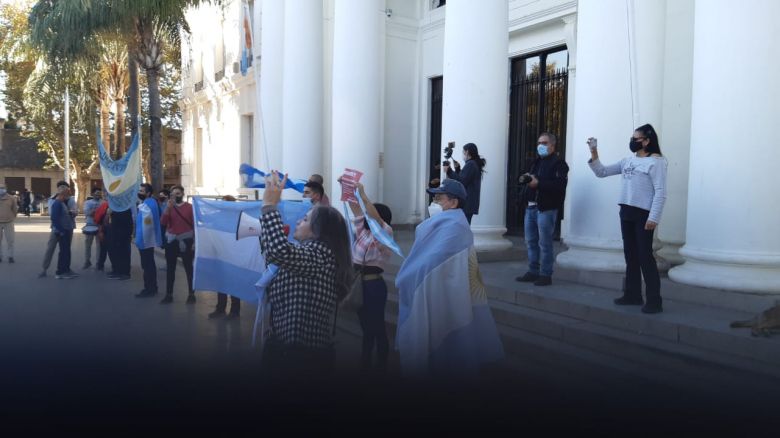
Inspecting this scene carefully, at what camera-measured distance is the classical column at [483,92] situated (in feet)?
28.7

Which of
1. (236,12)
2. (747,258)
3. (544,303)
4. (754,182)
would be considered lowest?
(544,303)

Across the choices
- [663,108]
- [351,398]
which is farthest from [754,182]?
[351,398]

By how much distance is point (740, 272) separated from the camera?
582cm

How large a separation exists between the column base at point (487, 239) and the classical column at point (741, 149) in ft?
10.7

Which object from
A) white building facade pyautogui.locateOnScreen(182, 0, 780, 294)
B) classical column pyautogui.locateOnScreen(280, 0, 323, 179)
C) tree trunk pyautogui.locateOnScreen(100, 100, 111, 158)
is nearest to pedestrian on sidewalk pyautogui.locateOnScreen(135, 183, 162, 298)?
white building facade pyautogui.locateOnScreen(182, 0, 780, 294)

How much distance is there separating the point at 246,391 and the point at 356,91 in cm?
856

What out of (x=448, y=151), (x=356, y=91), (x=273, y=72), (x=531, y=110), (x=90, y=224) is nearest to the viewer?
(x=448, y=151)

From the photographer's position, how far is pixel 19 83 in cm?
3553

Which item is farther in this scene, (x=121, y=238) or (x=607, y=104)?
(x=121, y=238)

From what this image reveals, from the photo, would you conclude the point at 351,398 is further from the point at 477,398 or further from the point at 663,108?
the point at 663,108

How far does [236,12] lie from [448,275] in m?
20.4

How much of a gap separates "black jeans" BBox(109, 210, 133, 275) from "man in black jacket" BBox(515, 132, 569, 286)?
7.48 meters

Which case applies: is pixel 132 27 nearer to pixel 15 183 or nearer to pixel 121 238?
pixel 121 238

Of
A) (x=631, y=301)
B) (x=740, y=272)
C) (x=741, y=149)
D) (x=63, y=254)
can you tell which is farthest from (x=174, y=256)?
(x=741, y=149)
